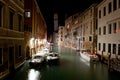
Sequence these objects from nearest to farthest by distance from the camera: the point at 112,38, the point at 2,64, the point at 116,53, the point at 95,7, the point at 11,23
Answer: the point at 2,64 < the point at 11,23 < the point at 116,53 < the point at 112,38 < the point at 95,7

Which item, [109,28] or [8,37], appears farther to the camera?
[109,28]

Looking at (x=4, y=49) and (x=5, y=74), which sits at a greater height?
(x=4, y=49)

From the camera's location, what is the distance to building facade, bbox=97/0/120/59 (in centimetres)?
2894

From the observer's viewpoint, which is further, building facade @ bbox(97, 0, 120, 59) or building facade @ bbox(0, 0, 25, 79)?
building facade @ bbox(97, 0, 120, 59)

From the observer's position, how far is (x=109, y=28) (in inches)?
1309

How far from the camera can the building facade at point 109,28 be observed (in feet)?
94.9

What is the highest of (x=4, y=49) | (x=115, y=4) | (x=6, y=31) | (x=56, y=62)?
(x=115, y=4)

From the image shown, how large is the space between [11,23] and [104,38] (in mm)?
18727

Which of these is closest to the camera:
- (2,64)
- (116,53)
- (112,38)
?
(2,64)

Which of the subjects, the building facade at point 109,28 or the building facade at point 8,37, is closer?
the building facade at point 8,37

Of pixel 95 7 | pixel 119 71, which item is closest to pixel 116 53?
pixel 119 71

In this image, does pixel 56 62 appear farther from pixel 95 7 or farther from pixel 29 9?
pixel 95 7

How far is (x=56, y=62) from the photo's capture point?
32.3 metres

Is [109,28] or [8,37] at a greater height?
[109,28]
